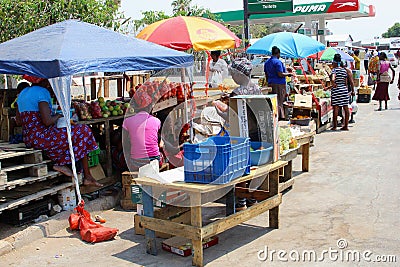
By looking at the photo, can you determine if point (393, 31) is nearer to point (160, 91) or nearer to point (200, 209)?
point (160, 91)

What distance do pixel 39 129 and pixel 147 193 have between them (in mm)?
2106

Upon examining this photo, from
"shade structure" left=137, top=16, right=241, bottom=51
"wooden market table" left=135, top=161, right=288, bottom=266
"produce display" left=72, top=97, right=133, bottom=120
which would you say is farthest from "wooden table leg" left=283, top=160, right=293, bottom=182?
"shade structure" left=137, top=16, right=241, bottom=51

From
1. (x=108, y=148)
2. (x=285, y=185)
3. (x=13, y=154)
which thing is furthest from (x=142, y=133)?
(x=285, y=185)

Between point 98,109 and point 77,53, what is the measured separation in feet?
5.12

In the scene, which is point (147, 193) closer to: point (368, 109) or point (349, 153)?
point (349, 153)

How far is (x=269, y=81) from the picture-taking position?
38.8ft

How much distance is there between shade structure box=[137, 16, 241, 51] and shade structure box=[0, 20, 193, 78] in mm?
1699

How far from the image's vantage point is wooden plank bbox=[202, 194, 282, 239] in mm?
4882

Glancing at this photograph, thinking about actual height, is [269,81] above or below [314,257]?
above

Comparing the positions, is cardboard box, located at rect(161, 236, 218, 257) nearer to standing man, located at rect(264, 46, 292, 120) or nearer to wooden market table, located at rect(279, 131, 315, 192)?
wooden market table, located at rect(279, 131, 315, 192)

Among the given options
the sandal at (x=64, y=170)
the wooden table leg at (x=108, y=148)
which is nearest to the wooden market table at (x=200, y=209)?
the sandal at (x=64, y=170)

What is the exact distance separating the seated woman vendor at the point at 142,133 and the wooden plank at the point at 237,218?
177cm

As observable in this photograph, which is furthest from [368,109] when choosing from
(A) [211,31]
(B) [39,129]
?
(B) [39,129]

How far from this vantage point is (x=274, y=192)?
5.96 meters
